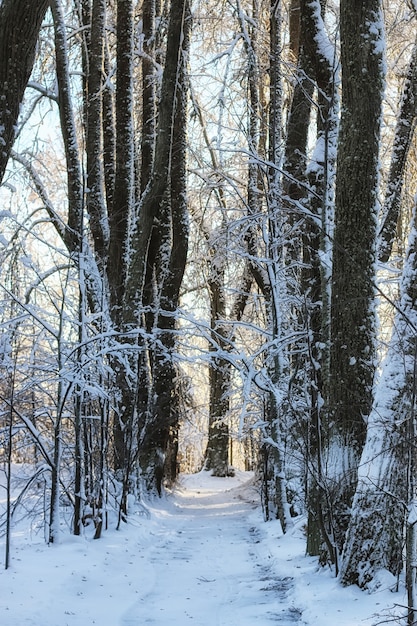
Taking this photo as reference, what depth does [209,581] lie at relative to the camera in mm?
6660

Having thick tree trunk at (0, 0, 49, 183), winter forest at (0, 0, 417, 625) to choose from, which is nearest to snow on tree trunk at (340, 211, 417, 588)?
winter forest at (0, 0, 417, 625)

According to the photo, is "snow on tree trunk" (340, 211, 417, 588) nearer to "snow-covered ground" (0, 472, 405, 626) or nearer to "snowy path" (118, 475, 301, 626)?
"snow-covered ground" (0, 472, 405, 626)

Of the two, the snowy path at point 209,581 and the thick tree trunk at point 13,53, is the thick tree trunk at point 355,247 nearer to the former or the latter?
the snowy path at point 209,581

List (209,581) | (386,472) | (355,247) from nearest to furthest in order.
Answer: (386,472), (355,247), (209,581)

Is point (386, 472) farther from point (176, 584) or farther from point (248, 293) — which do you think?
point (248, 293)

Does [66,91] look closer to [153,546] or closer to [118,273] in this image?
[118,273]

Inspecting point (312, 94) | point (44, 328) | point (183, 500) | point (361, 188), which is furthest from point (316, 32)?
point (183, 500)

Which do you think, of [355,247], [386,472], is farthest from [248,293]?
[386,472]

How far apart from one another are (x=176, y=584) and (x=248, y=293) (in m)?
4.91

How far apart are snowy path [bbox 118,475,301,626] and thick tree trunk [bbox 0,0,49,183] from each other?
143 inches

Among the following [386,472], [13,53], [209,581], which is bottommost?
[209,581]

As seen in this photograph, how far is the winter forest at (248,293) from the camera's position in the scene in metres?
5.20

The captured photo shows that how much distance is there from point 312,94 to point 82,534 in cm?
646

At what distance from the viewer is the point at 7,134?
296 cm
